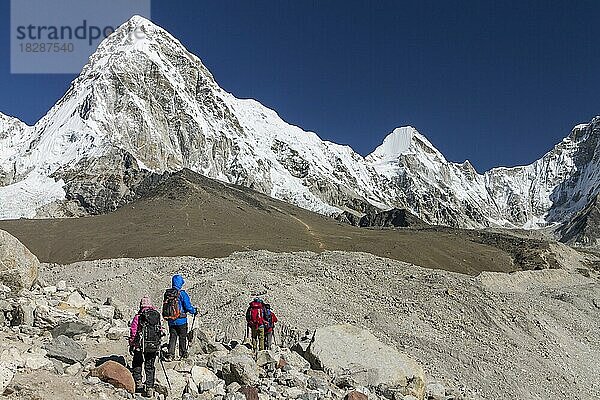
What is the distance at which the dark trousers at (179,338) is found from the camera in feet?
44.9

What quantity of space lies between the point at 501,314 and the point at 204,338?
2360 cm

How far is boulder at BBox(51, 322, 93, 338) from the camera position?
46.4ft

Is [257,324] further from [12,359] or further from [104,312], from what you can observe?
[12,359]

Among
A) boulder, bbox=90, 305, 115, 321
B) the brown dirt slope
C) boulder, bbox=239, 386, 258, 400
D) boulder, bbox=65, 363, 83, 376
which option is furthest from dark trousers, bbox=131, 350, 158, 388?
the brown dirt slope

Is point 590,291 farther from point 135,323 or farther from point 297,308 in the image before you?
point 135,323

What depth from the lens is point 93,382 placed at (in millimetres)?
10914

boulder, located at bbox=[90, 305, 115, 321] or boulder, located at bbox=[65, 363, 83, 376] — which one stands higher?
boulder, located at bbox=[90, 305, 115, 321]

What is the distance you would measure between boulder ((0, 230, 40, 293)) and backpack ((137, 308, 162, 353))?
865 centimetres

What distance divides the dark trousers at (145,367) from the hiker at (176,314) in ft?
6.93

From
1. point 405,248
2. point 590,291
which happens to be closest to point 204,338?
point 590,291

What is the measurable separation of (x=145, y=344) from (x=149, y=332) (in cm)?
25

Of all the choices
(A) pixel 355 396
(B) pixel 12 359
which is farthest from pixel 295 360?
(B) pixel 12 359

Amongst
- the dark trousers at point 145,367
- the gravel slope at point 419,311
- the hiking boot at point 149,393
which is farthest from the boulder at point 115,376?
the gravel slope at point 419,311

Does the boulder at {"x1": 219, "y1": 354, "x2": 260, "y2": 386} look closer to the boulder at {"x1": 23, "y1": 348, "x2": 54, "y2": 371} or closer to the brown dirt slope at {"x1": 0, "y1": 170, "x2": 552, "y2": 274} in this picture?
the boulder at {"x1": 23, "y1": 348, "x2": 54, "y2": 371}
